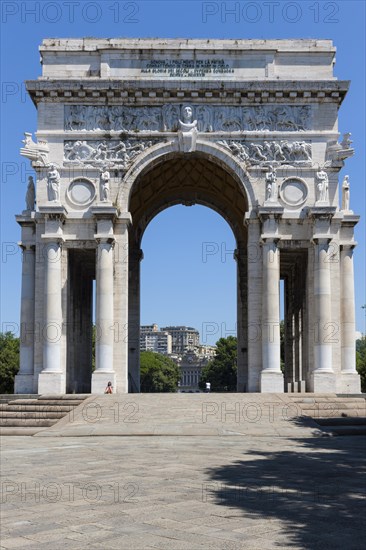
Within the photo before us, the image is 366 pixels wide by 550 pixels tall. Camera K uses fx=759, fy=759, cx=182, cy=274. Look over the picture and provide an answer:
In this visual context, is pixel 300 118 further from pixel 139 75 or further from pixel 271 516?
pixel 271 516

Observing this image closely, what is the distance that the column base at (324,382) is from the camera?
39.8 m

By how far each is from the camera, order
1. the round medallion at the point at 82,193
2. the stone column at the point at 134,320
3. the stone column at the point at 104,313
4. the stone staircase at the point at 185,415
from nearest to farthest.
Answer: the stone staircase at the point at 185,415 → the stone column at the point at 104,313 → the round medallion at the point at 82,193 → the stone column at the point at 134,320

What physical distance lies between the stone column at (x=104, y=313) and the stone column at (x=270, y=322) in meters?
8.09

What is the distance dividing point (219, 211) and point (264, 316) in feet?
46.0

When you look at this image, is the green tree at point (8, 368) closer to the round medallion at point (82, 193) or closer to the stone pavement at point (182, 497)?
the round medallion at point (82, 193)

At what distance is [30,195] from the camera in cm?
4328

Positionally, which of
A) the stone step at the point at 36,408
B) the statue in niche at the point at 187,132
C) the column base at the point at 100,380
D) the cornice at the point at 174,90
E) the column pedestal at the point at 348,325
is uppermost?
the cornice at the point at 174,90

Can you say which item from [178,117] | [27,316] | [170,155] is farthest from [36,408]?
[178,117]

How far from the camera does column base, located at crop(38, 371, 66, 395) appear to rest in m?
39.5

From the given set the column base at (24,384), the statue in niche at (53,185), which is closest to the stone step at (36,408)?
the column base at (24,384)

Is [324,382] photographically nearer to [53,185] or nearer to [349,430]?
[349,430]

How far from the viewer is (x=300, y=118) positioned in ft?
141

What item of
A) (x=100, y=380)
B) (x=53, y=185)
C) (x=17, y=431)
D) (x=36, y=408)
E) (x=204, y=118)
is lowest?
(x=17, y=431)

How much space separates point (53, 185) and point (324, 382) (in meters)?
18.0
